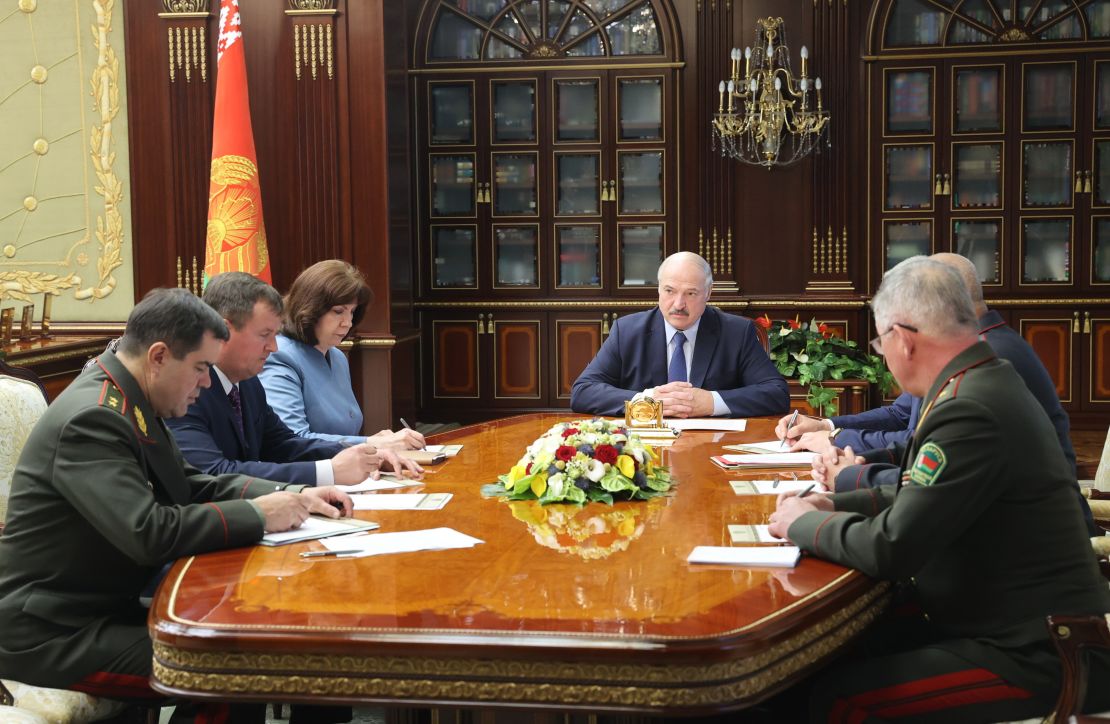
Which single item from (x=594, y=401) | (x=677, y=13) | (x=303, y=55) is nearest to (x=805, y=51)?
(x=677, y=13)

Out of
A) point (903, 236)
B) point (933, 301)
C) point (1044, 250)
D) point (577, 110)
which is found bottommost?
point (933, 301)

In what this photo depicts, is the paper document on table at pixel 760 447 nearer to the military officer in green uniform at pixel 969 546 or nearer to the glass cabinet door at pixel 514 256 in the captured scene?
the military officer in green uniform at pixel 969 546

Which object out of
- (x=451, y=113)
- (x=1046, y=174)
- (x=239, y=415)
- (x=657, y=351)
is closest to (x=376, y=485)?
(x=239, y=415)

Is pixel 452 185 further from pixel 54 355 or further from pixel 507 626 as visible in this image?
pixel 507 626

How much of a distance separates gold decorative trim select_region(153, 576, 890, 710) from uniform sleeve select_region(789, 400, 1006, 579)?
0.33m

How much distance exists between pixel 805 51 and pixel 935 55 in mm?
1144

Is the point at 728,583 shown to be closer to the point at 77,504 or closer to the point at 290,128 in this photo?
the point at 77,504

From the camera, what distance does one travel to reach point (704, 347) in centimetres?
481

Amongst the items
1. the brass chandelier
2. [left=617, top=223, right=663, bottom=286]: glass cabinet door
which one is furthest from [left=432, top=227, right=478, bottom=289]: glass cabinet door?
the brass chandelier

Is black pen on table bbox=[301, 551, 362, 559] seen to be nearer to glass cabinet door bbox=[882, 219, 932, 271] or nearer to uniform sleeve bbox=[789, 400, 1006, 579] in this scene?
uniform sleeve bbox=[789, 400, 1006, 579]

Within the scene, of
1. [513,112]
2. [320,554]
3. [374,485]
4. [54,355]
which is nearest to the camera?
Answer: [320,554]

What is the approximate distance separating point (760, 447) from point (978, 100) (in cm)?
619

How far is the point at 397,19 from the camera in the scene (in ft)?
→ 25.4

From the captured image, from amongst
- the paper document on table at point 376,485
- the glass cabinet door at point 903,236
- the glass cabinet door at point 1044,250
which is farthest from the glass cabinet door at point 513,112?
the paper document on table at point 376,485
